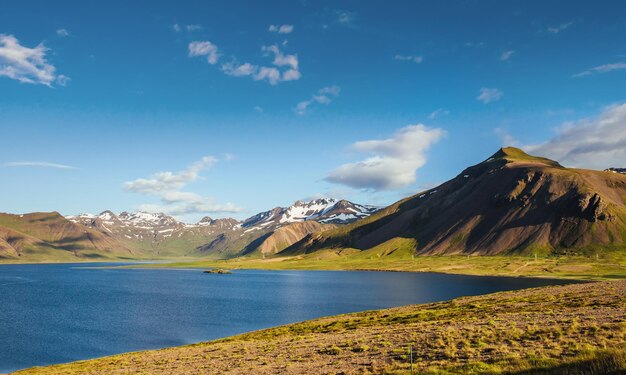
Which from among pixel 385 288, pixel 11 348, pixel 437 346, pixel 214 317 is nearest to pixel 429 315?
pixel 437 346

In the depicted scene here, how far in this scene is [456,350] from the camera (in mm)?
35500

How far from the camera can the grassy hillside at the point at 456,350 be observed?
28672 millimetres

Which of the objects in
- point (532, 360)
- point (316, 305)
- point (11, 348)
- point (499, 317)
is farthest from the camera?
point (316, 305)

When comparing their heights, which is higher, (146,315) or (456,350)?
(456,350)

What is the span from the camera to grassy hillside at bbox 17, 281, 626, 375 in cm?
2867

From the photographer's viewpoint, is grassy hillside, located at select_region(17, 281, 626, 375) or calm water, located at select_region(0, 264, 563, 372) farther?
calm water, located at select_region(0, 264, 563, 372)

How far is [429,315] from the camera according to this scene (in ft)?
225

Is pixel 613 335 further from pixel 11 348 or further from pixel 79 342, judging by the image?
pixel 11 348

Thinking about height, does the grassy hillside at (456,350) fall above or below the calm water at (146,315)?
above

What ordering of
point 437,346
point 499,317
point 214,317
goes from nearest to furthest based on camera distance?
point 437,346
point 499,317
point 214,317

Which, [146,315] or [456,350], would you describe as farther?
[146,315]

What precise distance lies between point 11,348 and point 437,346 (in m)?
70.9

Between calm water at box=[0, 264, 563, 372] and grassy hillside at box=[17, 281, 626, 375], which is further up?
grassy hillside at box=[17, 281, 626, 375]

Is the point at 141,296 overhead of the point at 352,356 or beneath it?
beneath
